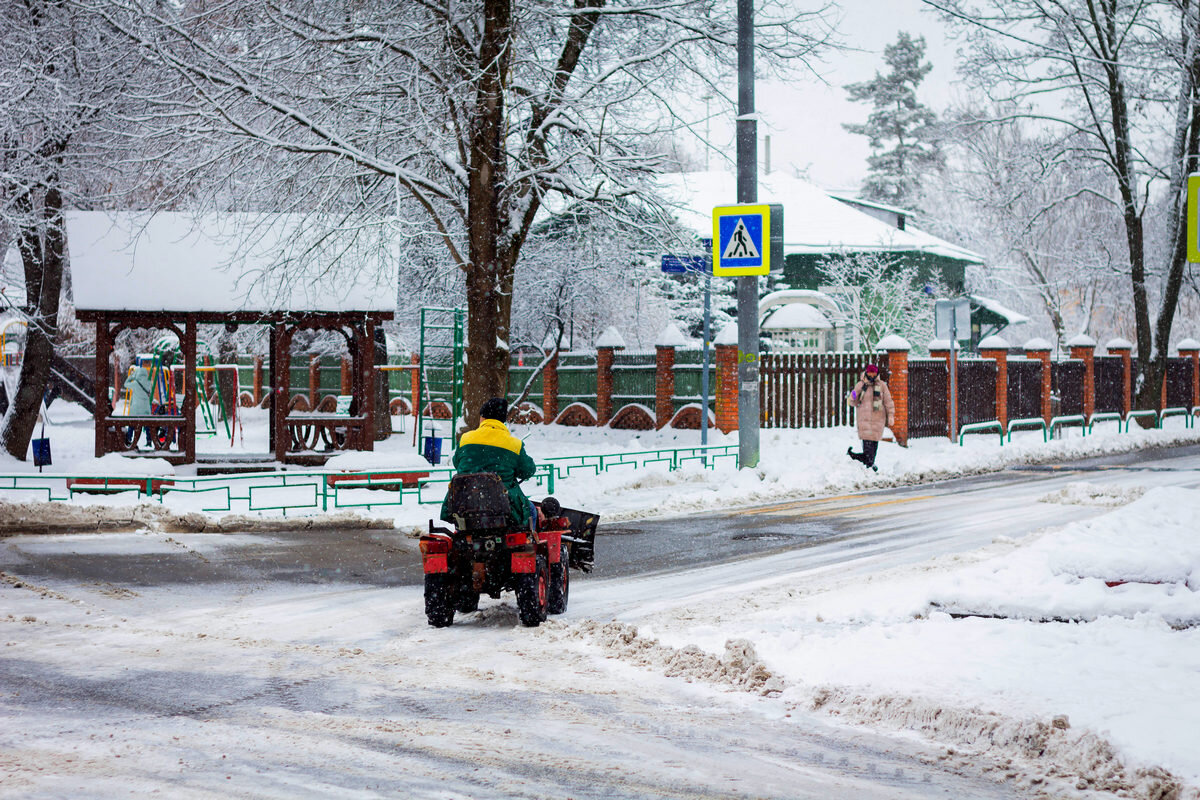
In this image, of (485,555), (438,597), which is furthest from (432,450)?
(485,555)

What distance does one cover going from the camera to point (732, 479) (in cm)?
1794

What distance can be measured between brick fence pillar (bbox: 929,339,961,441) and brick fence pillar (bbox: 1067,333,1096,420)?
20.1 ft

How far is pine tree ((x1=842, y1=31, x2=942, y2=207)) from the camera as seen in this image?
243ft

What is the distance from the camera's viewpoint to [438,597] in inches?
341

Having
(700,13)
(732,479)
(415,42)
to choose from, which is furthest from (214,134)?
(732,479)

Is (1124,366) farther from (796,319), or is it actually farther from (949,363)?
(949,363)

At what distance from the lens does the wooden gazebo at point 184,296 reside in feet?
64.1

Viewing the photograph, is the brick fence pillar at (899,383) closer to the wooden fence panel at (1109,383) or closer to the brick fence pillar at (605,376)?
the brick fence pillar at (605,376)

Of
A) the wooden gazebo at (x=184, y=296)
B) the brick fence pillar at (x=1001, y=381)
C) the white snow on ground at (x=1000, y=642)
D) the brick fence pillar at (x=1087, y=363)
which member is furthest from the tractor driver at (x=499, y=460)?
the brick fence pillar at (x=1087, y=363)

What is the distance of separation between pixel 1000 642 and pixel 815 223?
3743cm

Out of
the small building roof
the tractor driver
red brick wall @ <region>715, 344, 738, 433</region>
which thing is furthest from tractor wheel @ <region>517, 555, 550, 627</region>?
the small building roof

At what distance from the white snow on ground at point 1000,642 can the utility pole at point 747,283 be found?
6548 millimetres

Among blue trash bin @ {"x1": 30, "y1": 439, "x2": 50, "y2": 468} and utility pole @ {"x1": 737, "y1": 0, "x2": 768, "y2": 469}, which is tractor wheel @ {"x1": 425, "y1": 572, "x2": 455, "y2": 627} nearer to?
utility pole @ {"x1": 737, "y1": 0, "x2": 768, "y2": 469}

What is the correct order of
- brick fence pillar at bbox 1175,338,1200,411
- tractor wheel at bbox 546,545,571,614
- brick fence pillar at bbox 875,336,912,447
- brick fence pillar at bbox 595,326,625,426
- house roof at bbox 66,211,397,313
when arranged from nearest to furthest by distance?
1. tractor wheel at bbox 546,545,571,614
2. house roof at bbox 66,211,397,313
3. brick fence pillar at bbox 875,336,912,447
4. brick fence pillar at bbox 595,326,625,426
5. brick fence pillar at bbox 1175,338,1200,411
